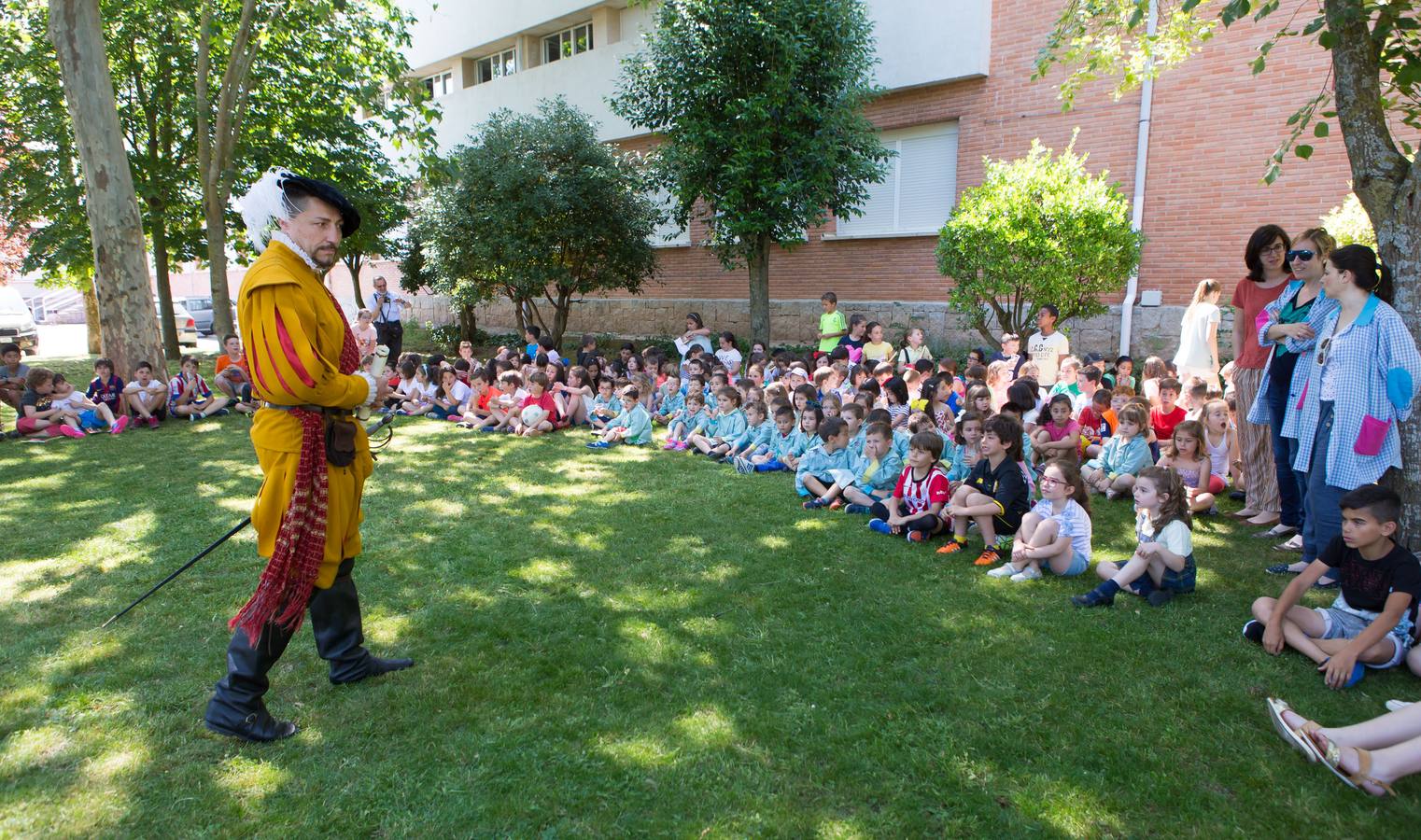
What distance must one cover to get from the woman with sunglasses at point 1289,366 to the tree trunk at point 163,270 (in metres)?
16.5

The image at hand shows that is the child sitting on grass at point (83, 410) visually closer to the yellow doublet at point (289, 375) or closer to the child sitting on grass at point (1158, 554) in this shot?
the yellow doublet at point (289, 375)

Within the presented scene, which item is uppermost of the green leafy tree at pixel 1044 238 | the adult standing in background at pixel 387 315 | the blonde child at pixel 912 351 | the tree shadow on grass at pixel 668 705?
the green leafy tree at pixel 1044 238

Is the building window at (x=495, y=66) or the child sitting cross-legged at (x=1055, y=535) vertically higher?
the building window at (x=495, y=66)

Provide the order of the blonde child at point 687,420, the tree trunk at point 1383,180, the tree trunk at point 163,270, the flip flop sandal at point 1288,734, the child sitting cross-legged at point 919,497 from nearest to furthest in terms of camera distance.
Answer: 1. the flip flop sandal at point 1288,734
2. the tree trunk at point 1383,180
3. the child sitting cross-legged at point 919,497
4. the blonde child at point 687,420
5. the tree trunk at point 163,270

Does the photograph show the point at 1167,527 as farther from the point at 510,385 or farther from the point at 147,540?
the point at 510,385

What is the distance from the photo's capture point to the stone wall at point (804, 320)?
11750 millimetres

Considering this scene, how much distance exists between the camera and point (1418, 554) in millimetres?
4309

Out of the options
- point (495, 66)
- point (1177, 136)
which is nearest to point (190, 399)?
point (1177, 136)

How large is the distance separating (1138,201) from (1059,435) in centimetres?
658

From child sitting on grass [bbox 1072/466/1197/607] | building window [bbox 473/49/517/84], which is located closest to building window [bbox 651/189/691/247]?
building window [bbox 473/49/517/84]

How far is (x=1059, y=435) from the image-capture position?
6863 millimetres

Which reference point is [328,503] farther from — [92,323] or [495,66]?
[495,66]

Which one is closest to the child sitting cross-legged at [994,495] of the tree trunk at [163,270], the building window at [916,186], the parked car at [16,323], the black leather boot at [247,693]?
the black leather boot at [247,693]

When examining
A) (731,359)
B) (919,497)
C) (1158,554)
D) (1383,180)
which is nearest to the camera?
(1383,180)
